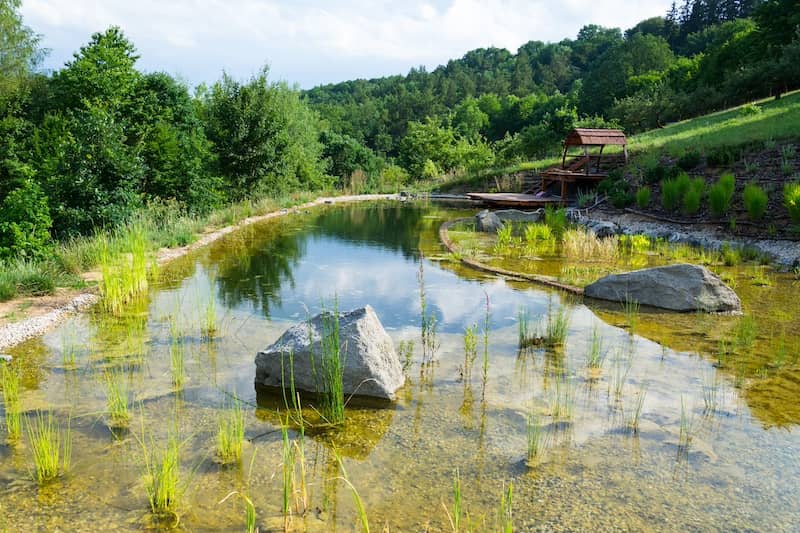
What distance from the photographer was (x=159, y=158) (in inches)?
634

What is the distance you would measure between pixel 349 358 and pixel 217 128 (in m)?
17.4

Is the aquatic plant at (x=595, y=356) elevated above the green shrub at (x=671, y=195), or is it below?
below

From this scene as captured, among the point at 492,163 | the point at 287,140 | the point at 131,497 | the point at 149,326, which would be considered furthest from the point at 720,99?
the point at 131,497

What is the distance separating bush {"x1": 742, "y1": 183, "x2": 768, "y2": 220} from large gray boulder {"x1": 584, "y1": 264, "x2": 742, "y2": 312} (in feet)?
18.7

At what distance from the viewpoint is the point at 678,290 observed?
7891 millimetres

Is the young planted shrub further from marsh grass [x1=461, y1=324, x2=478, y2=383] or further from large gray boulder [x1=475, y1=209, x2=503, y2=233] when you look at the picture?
marsh grass [x1=461, y1=324, x2=478, y2=383]

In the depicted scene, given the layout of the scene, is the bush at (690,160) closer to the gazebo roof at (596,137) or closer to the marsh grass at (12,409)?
the gazebo roof at (596,137)

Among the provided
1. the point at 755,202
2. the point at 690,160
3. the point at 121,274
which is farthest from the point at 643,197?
the point at 121,274

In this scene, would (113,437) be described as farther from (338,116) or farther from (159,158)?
(338,116)

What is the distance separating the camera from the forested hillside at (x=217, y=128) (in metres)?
11.2

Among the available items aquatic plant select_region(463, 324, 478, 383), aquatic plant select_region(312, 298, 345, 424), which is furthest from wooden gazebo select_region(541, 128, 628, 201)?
aquatic plant select_region(312, 298, 345, 424)

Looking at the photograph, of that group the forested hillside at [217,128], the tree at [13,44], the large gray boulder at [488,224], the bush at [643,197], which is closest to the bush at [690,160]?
the bush at [643,197]

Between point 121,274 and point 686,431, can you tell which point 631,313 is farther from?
point 121,274

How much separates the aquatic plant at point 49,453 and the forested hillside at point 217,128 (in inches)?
220
